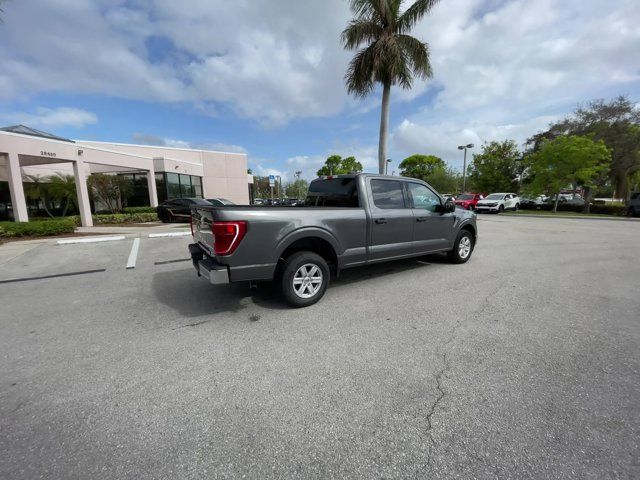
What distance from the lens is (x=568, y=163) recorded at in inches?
952

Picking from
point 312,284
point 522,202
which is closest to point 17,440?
point 312,284

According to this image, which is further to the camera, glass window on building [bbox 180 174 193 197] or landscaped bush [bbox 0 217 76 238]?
glass window on building [bbox 180 174 193 197]

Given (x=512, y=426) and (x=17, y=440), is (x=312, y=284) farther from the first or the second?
(x=17, y=440)

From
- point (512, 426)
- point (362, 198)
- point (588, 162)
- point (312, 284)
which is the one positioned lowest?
point (512, 426)

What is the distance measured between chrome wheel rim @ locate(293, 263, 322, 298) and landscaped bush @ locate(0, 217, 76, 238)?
13035 millimetres

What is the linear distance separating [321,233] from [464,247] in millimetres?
3970

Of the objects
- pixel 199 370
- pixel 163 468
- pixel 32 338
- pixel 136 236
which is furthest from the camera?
pixel 136 236

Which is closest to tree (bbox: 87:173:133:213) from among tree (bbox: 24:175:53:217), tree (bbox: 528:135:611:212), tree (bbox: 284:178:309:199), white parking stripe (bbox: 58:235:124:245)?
tree (bbox: 24:175:53:217)

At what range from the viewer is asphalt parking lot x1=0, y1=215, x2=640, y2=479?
1.80 meters

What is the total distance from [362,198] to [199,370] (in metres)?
3.22

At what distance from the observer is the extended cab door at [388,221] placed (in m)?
4.73

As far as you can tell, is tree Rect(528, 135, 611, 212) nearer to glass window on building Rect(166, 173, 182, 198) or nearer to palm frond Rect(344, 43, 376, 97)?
palm frond Rect(344, 43, 376, 97)

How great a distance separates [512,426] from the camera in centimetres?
203

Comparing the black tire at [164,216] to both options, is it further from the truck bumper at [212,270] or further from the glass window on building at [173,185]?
the truck bumper at [212,270]
